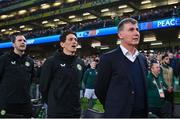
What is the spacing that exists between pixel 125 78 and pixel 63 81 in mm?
1164

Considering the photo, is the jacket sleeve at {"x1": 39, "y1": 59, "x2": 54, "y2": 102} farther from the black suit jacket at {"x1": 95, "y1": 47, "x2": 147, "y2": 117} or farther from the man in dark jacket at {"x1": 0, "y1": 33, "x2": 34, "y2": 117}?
the black suit jacket at {"x1": 95, "y1": 47, "x2": 147, "y2": 117}

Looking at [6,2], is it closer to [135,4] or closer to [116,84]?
[135,4]

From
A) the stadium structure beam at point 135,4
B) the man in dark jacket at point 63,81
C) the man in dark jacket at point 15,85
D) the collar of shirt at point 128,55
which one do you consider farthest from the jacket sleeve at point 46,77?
the stadium structure beam at point 135,4

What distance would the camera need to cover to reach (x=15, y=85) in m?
5.23

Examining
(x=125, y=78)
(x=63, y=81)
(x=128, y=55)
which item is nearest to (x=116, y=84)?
(x=125, y=78)

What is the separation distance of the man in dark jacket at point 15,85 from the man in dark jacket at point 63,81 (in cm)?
69

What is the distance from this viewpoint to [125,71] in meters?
3.56

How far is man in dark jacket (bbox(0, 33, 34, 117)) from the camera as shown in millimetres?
5184

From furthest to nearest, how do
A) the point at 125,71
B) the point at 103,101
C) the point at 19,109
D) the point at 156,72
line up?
the point at 156,72 < the point at 19,109 < the point at 103,101 < the point at 125,71

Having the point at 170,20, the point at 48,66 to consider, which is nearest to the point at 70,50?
the point at 48,66

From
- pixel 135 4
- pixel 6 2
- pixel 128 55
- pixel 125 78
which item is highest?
pixel 6 2

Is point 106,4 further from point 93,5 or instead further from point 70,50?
point 70,50

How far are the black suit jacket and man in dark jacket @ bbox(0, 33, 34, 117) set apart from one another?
1.78 m

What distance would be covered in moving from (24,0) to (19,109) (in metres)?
56.8
